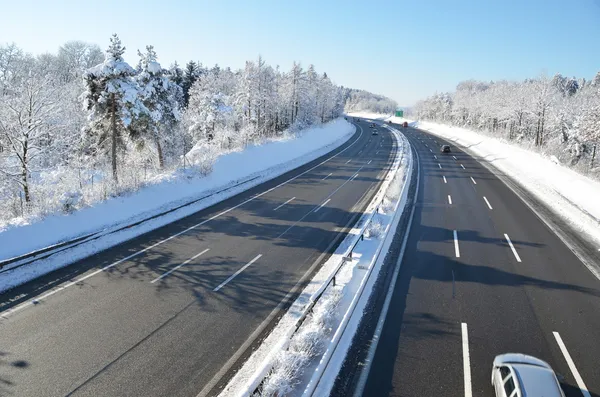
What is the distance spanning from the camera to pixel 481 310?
34.2ft

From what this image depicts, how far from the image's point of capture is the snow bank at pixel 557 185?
19500 mm

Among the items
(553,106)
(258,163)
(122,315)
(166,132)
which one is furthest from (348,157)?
(553,106)

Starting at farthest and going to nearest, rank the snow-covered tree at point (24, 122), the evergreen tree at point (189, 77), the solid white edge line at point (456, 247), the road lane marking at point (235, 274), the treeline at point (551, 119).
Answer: the evergreen tree at point (189, 77) < the treeline at point (551, 119) < the snow-covered tree at point (24, 122) < the solid white edge line at point (456, 247) < the road lane marking at point (235, 274)

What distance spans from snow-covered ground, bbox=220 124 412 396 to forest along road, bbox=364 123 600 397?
3.50 ft

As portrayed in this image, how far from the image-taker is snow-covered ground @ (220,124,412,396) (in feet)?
23.1

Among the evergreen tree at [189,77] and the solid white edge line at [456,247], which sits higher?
the evergreen tree at [189,77]

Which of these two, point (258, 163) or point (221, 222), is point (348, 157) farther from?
point (221, 222)

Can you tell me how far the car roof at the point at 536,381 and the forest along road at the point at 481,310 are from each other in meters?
0.94

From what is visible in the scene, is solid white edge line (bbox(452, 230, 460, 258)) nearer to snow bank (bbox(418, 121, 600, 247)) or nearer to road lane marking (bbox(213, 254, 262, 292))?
snow bank (bbox(418, 121, 600, 247))

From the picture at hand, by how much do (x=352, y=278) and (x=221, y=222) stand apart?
28.1 feet

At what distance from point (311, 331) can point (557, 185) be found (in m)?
27.1

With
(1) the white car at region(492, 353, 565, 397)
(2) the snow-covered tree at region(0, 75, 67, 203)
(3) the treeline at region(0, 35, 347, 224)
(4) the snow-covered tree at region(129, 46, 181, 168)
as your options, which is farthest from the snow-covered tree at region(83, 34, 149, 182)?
(1) the white car at region(492, 353, 565, 397)

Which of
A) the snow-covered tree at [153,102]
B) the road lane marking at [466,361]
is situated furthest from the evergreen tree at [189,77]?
the road lane marking at [466,361]

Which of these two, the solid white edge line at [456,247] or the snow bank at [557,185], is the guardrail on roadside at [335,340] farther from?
the snow bank at [557,185]
